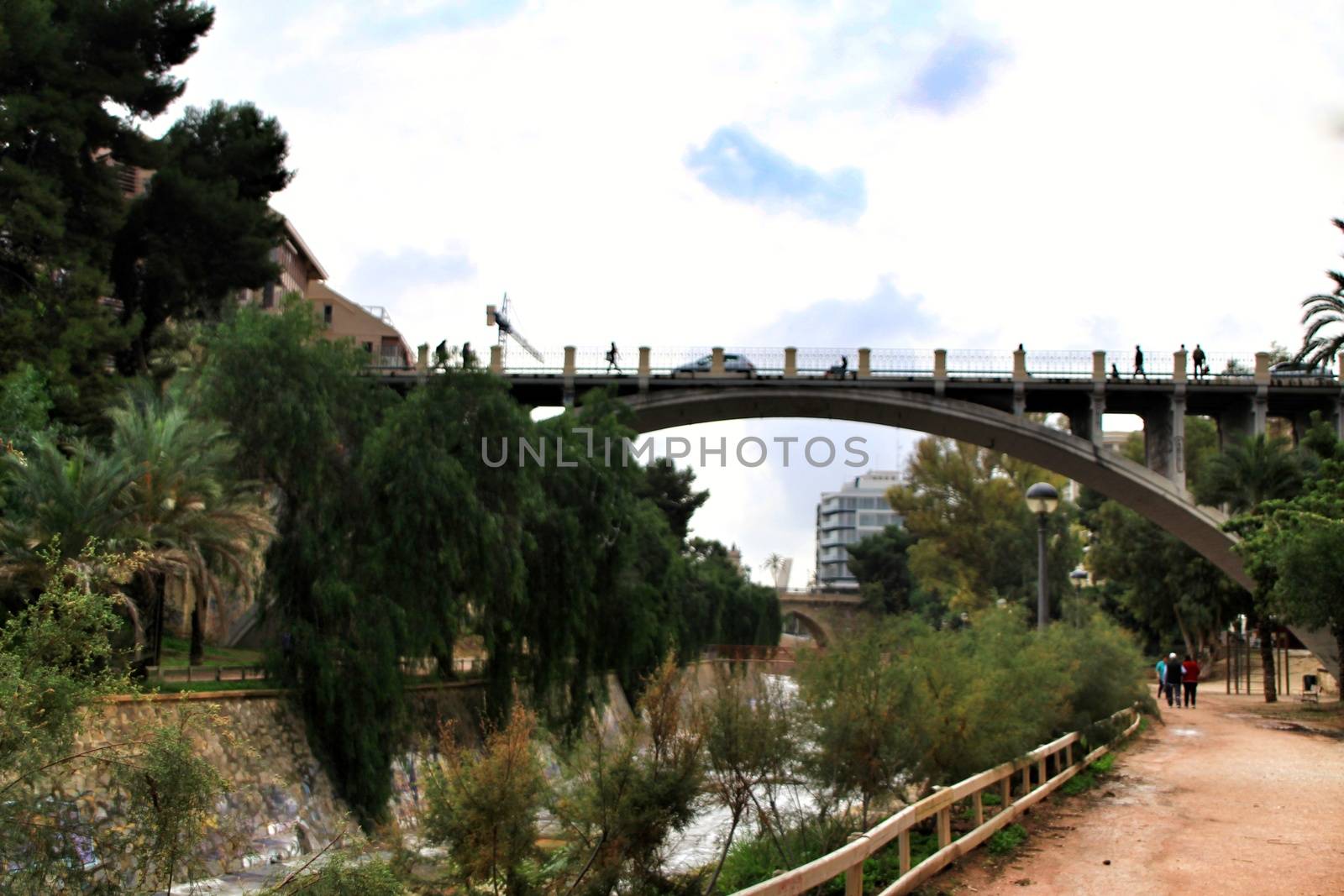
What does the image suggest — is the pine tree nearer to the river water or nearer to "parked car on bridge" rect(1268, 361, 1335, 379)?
the river water

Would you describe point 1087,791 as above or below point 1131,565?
below

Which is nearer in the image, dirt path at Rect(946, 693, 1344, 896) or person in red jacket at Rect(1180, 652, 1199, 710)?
dirt path at Rect(946, 693, 1344, 896)

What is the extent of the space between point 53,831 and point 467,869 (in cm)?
238

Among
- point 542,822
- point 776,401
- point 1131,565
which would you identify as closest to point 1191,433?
point 1131,565

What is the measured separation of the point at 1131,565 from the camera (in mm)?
49938

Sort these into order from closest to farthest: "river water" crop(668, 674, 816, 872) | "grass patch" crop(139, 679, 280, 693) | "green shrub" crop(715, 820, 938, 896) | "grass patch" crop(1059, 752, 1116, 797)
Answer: "river water" crop(668, 674, 816, 872) → "green shrub" crop(715, 820, 938, 896) → "grass patch" crop(1059, 752, 1116, 797) → "grass patch" crop(139, 679, 280, 693)

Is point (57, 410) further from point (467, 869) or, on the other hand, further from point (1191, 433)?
→ point (1191, 433)

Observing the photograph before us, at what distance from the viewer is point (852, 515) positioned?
541 feet

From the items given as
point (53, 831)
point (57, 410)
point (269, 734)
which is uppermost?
point (57, 410)

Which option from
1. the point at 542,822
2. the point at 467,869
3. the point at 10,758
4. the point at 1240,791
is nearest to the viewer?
the point at 10,758

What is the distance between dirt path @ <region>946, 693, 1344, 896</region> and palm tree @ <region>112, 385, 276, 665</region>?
12423mm

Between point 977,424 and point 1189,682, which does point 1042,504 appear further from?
point 977,424

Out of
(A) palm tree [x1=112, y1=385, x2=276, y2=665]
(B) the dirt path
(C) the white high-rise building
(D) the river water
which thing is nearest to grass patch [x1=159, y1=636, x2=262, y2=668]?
(A) palm tree [x1=112, y1=385, x2=276, y2=665]

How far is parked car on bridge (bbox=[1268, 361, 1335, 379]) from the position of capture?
39.2 meters
